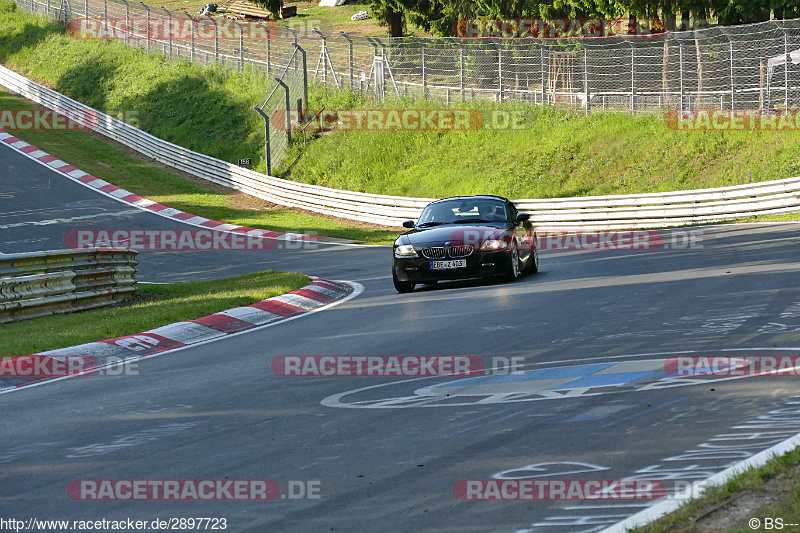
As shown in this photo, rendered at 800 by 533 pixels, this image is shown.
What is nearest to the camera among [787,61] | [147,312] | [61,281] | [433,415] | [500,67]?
[433,415]

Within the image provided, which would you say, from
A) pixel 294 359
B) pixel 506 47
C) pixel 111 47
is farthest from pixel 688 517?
pixel 111 47

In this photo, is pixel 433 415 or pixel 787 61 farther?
pixel 787 61

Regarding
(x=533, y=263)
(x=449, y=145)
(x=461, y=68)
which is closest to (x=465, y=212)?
(x=533, y=263)

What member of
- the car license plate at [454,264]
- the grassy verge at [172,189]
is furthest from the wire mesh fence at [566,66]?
the car license plate at [454,264]

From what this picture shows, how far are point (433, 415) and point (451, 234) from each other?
27.0 ft

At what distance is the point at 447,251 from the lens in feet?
47.6

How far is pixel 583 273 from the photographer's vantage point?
15.9 meters

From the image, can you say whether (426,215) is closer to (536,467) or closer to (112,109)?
(536,467)

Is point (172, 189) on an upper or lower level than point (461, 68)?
lower

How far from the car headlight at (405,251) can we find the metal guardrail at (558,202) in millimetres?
13207

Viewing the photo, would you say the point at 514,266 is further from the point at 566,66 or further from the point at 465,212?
the point at 566,66

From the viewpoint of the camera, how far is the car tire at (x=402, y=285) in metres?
14.9

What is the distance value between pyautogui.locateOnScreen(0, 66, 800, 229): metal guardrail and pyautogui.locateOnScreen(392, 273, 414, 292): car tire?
1292cm

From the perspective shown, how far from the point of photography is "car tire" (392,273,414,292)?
14.9 m
